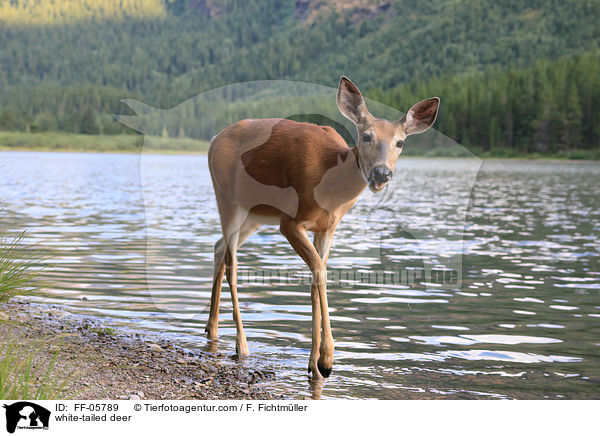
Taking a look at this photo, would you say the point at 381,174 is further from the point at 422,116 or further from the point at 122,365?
the point at 122,365

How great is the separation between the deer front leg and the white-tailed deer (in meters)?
0.01

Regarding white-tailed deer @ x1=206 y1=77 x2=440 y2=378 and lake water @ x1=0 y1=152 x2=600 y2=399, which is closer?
white-tailed deer @ x1=206 y1=77 x2=440 y2=378

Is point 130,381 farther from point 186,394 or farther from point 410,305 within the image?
point 410,305

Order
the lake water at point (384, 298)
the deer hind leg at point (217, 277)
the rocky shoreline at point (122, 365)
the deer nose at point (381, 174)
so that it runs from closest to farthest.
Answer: the deer nose at point (381, 174) → the rocky shoreline at point (122, 365) → the lake water at point (384, 298) → the deer hind leg at point (217, 277)

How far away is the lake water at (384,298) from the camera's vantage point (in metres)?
9.38

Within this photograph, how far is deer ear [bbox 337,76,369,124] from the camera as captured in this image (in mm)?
7797

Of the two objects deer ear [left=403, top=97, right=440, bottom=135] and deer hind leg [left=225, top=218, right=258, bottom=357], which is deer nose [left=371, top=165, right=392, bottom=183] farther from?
deer hind leg [left=225, top=218, right=258, bottom=357]

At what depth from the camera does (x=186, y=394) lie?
7.76m

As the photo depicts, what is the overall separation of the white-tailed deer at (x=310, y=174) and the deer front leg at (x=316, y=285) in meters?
0.01
